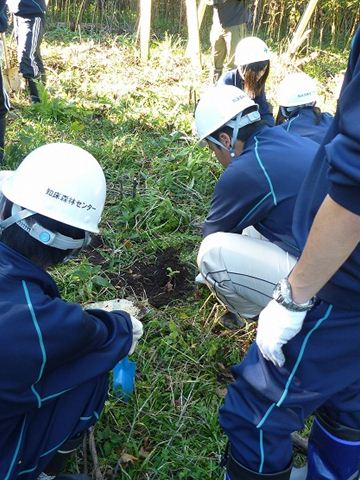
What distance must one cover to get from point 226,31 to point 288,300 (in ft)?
20.0

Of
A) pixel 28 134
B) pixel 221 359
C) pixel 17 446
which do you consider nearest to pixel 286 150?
pixel 221 359

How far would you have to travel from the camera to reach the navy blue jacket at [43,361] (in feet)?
5.07

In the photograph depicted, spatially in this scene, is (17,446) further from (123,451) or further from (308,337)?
(308,337)

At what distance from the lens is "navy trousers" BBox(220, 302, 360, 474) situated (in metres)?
1.67

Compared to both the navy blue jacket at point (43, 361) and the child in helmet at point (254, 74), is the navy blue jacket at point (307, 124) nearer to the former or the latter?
the child in helmet at point (254, 74)

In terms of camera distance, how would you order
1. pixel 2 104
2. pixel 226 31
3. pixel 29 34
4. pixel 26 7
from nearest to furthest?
pixel 2 104
pixel 26 7
pixel 29 34
pixel 226 31

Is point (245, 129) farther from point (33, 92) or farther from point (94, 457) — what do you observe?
point (33, 92)

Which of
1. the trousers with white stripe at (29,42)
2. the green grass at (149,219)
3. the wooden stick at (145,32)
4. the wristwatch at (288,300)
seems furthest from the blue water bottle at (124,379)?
the wooden stick at (145,32)

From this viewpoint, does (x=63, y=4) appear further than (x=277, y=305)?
Yes

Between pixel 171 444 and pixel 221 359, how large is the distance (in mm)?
610

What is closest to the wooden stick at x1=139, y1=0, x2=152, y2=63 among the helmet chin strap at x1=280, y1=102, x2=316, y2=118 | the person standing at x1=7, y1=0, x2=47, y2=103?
the person standing at x1=7, y1=0, x2=47, y2=103

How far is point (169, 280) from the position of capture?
335cm

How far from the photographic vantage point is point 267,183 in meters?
2.57

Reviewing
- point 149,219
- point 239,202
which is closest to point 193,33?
point 149,219
